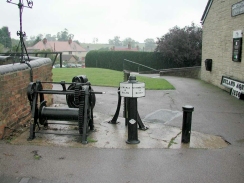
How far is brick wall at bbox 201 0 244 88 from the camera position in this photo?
11375mm

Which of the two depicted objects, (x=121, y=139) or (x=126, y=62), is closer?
(x=121, y=139)

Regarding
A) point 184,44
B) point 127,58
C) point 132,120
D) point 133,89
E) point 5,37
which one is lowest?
point 132,120

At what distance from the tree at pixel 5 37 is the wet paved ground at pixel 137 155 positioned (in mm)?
Result: 60198

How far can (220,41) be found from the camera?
13.3 metres

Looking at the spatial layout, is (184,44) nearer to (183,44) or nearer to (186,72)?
(183,44)

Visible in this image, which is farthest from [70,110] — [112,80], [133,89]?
[112,80]

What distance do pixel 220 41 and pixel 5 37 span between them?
59027 millimetres

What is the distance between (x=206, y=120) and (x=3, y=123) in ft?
15.4

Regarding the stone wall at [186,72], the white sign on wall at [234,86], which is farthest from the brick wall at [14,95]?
the stone wall at [186,72]

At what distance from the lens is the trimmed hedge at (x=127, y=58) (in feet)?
93.6

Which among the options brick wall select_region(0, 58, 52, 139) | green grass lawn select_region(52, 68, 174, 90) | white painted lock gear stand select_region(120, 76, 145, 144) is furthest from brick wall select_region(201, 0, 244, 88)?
brick wall select_region(0, 58, 52, 139)

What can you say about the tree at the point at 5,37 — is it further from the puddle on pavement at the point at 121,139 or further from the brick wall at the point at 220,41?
the puddle on pavement at the point at 121,139

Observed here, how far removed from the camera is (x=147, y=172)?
4074 millimetres

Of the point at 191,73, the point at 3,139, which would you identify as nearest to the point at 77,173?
the point at 3,139
